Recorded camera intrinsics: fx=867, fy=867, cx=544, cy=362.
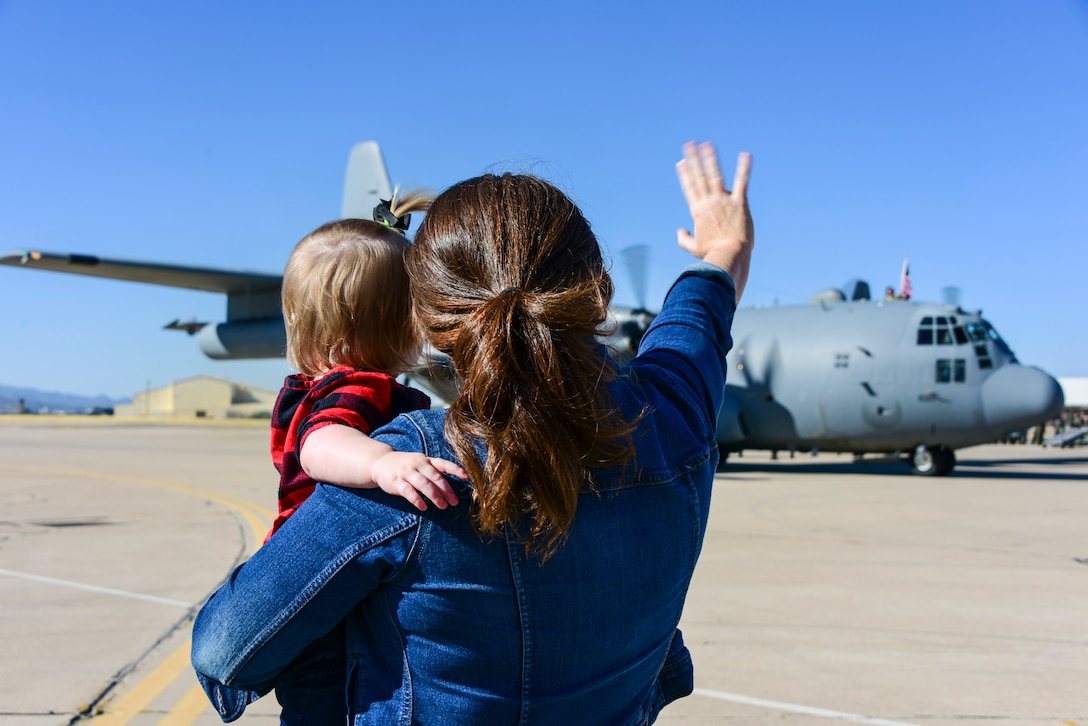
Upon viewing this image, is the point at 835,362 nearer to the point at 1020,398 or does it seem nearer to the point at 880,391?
the point at 880,391

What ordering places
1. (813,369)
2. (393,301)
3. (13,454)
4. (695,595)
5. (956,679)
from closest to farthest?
1. (393,301)
2. (956,679)
3. (695,595)
4. (813,369)
5. (13,454)

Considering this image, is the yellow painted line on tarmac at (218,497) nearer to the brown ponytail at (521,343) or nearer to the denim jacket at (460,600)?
the denim jacket at (460,600)

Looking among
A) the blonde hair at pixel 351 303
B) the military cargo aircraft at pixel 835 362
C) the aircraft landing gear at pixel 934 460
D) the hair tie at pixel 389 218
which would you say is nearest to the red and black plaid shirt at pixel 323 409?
the blonde hair at pixel 351 303

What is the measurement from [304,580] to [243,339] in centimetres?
1865

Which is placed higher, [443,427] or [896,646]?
[443,427]

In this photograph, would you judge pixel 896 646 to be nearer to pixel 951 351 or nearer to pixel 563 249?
pixel 563 249

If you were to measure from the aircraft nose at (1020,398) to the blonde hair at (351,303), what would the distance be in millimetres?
17645

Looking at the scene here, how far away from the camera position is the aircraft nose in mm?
16703

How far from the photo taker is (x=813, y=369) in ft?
60.1

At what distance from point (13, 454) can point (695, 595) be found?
24.4m

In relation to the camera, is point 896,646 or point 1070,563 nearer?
point 896,646

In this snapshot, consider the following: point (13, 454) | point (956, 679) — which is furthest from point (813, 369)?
point (13, 454)

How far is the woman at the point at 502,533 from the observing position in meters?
1.26

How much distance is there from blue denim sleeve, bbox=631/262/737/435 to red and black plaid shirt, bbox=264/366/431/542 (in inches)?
18.5
